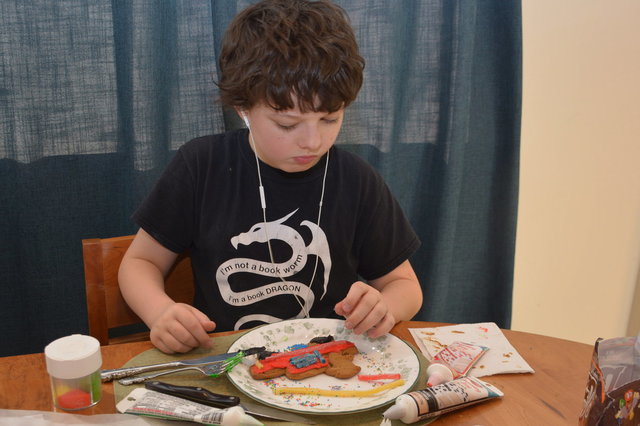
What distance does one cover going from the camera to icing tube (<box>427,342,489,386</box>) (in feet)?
2.57

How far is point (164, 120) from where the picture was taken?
143cm

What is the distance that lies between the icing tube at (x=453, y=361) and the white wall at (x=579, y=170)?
42.2 inches

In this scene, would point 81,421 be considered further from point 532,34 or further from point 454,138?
point 532,34

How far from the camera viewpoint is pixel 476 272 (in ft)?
5.85

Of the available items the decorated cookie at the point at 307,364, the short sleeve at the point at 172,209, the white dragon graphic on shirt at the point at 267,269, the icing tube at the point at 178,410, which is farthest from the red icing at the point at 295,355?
the short sleeve at the point at 172,209

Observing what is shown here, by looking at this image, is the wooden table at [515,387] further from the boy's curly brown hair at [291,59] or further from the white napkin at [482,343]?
the boy's curly brown hair at [291,59]

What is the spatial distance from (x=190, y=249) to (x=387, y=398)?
1.89 feet

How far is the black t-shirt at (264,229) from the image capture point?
113cm

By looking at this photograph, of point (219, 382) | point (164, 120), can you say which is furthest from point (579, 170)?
point (219, 382)

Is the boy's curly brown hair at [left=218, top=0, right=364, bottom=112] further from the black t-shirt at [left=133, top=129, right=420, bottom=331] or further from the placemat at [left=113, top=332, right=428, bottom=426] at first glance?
the placemat at [left=113, top=332, right=428, bottom=426]

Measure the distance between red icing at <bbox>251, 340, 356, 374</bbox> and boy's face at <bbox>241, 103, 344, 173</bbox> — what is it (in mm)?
310

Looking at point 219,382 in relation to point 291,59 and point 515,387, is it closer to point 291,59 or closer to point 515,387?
point 515,387

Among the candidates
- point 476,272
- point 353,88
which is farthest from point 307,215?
point 476,272

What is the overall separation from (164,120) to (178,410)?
0.88 metres
